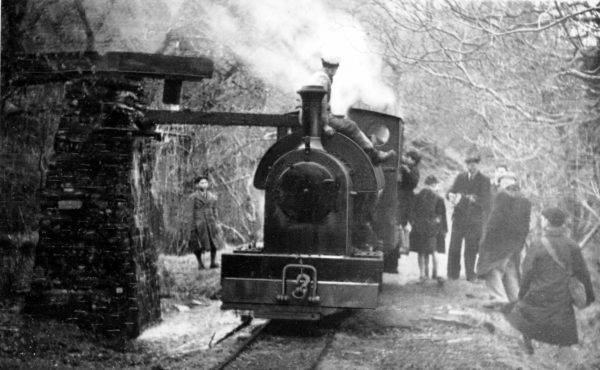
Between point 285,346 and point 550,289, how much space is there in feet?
7.12

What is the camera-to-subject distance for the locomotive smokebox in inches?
197

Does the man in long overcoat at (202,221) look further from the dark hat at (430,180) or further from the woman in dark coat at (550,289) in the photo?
the woman in dark coat at (550,289)

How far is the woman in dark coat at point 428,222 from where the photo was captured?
7.38m

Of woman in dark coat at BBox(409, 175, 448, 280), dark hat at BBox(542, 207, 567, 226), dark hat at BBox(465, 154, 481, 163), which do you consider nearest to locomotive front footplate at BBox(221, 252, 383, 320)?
dark hat at BBox(542, 207, 567, 226)

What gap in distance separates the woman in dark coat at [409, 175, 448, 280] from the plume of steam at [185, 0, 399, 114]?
1.41 metres

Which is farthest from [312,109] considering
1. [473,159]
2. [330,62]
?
[473,159]

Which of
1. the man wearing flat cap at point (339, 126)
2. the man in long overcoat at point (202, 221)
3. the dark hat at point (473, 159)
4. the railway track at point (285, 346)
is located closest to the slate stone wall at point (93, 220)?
the railway track at point (285, 346)

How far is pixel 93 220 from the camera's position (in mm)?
5270

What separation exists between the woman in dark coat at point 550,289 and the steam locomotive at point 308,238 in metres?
1.16

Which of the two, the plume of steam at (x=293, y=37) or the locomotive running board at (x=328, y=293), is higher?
the plume of steam at (x=293, y=37)

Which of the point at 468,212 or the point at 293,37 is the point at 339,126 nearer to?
the point at 468,212

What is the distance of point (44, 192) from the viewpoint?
5258 millimetres

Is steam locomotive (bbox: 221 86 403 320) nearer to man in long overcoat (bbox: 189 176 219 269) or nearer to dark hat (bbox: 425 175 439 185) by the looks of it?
dark hat (bbox: 425 175 439 185)

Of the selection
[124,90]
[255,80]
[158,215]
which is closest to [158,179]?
[158,215]
